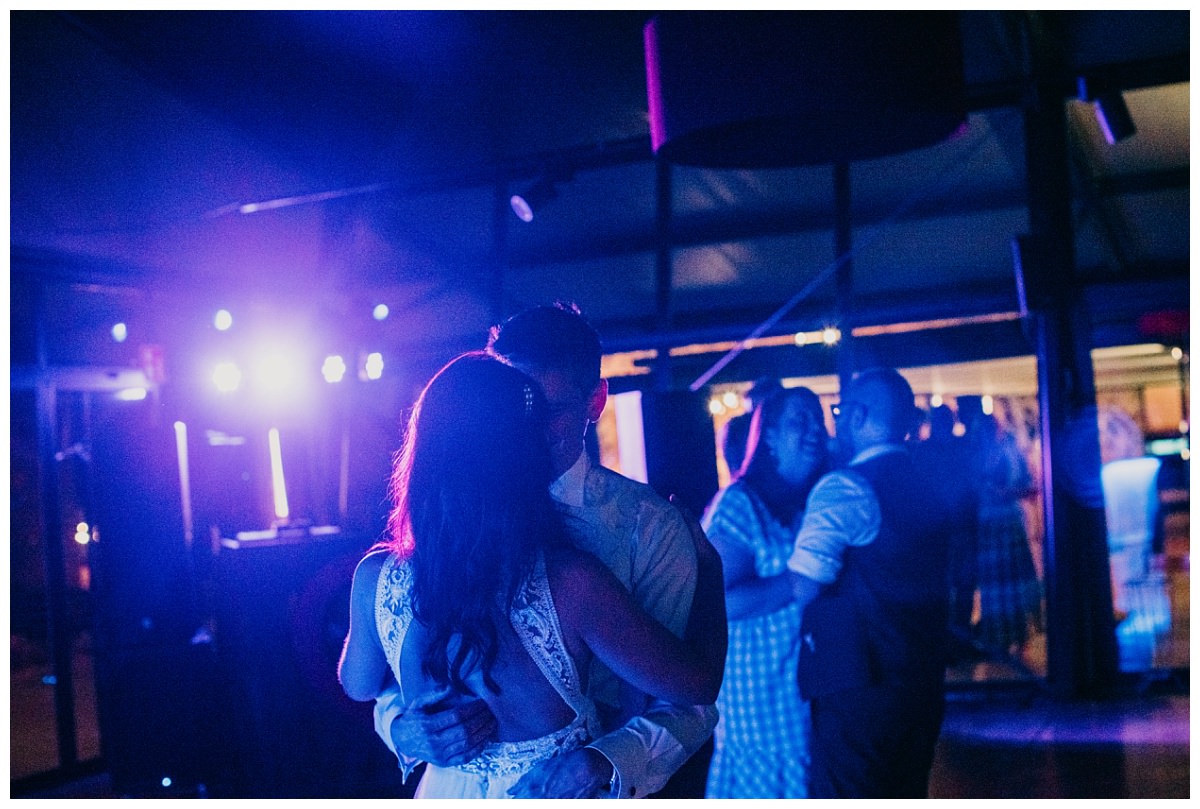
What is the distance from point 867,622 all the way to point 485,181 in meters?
3.62

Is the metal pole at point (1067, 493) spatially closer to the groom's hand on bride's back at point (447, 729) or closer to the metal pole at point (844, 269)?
the metal pole at point (844, 269)

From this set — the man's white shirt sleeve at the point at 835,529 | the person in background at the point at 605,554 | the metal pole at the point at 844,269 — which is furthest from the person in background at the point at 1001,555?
the person in background at the point at 605,554

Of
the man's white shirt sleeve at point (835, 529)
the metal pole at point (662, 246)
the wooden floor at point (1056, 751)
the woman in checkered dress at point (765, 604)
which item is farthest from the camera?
the metal pole at point (662, 246)

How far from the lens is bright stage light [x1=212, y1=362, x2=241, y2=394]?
482cm

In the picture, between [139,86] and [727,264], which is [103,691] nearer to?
[139,86]

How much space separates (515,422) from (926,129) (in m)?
1.12

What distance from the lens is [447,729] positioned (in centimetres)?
135

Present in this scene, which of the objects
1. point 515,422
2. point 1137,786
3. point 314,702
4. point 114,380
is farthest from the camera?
point 114,380

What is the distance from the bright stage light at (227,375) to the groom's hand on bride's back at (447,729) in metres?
3.73

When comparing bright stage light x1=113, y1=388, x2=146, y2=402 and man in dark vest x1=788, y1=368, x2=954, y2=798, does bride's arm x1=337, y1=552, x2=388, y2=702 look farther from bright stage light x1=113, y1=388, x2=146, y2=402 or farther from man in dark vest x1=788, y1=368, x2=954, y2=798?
bright stage light x1=113, y1=388, x2=146, y2=402

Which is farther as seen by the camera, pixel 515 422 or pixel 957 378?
pixel 957 378

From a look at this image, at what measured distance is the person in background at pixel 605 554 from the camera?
140cm
